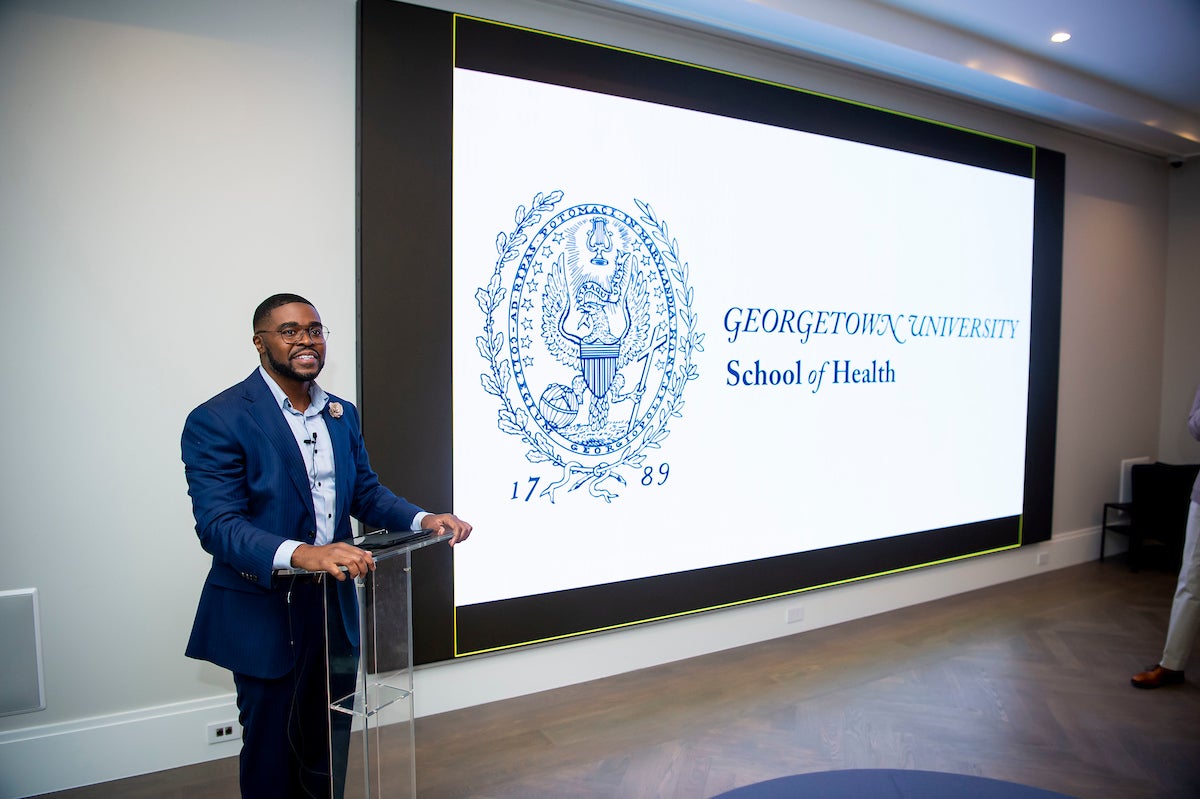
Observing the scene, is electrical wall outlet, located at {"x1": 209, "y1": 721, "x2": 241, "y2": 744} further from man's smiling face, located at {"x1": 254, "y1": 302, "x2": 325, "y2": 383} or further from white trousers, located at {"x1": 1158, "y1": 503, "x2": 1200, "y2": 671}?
white trousers, located at {"x1": 1158, "y1": 503, "x2": 1200, "y2": 671}

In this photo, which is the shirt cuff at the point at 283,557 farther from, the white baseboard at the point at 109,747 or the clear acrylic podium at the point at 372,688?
the white baseboard at the point at 109,747

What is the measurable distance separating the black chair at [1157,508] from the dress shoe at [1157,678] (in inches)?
91.8

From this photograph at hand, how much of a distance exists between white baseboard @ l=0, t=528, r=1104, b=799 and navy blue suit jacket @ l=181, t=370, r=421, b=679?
1195 millimetres

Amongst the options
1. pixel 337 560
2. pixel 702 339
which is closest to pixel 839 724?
pixel 702 339

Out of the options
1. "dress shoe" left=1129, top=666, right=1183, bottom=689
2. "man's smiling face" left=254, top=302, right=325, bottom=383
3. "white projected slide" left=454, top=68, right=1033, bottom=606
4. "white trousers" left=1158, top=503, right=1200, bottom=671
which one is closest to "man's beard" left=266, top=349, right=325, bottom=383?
"man's smiling face" left=254, top=302, right=325, bottom=383

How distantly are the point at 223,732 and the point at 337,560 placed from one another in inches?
66.9

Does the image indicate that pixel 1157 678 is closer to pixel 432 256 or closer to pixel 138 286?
pixel 432 256

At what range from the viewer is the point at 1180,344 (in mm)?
6270

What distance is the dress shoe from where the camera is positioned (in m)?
3.57

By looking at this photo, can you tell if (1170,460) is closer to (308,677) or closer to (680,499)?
(680,499)

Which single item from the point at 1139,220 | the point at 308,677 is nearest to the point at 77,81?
the point at 308,677

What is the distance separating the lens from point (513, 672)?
3416 millimetres

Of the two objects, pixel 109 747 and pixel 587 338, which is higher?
pixel 587 338

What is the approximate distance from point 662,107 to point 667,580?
2.30 meters
